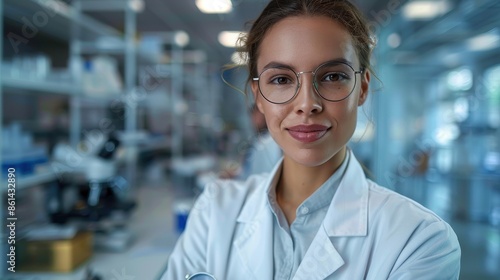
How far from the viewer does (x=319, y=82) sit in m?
0.71

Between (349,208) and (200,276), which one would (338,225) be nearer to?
(349,208)

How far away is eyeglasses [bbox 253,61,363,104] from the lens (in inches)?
28.0

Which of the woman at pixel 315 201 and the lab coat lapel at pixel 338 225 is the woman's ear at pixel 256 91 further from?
the lab coat lapel at pixel 338 225

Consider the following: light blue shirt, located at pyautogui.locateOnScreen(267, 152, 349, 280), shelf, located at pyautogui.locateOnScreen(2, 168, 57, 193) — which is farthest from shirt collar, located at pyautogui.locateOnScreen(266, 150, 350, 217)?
shelf, located at pyautogui.locateOnScreen(2, 168, 57, 193)

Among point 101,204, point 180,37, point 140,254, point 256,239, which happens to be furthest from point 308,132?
point 180,37

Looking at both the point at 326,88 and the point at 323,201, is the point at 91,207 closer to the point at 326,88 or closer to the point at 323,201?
the point at 323,201

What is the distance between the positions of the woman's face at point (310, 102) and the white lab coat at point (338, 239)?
15 centimetres

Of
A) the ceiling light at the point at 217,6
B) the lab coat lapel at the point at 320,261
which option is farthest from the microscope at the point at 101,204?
the lab coat lapel at the point at 320,261

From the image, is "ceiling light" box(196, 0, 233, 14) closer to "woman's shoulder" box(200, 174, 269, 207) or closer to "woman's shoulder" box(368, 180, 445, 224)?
"woman's shoulder" box(200, 174, 269, 207)

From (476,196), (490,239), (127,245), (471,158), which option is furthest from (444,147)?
(127,245)

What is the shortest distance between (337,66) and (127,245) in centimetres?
121

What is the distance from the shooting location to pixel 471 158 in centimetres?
341

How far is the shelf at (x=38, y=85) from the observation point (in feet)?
4.27

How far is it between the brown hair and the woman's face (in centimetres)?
2
